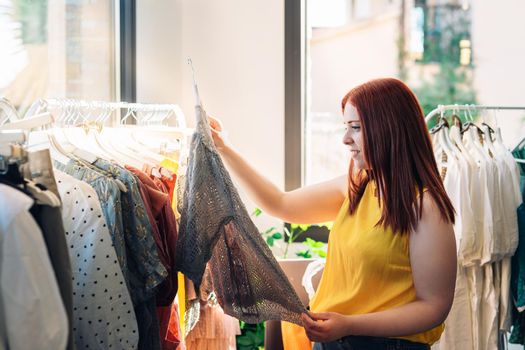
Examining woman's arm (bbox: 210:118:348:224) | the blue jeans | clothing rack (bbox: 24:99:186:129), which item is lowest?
the blue jeans

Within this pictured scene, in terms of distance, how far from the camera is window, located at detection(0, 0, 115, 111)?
2375mm

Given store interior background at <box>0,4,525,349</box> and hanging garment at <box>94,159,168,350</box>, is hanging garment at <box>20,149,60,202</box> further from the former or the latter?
store interior background at <box>0,4,525,349</box>

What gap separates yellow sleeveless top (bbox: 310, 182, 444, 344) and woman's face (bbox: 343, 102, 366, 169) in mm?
124

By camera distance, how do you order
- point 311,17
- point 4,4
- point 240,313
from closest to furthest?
point 240,313, point 4,4, point 311,17

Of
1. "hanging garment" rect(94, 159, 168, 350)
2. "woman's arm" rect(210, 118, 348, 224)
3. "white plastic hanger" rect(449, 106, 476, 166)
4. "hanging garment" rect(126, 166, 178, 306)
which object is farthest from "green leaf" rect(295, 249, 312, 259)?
"hanging garment" rect(94, 159, 168, 350)

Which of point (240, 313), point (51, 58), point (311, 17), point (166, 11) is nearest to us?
point (240, 313)

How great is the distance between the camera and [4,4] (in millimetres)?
2312

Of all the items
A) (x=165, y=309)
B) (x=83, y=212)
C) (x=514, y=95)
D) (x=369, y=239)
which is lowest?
(x=165, y=309)

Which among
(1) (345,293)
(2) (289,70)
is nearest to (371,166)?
(1) (345,293)

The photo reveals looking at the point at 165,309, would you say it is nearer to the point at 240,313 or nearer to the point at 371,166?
the point at 240,313

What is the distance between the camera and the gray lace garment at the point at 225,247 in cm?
180

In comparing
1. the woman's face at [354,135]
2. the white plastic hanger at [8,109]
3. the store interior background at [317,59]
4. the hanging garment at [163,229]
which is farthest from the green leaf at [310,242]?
the white plastic hanger at [8,109]

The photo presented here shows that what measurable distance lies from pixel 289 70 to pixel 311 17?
34 cm

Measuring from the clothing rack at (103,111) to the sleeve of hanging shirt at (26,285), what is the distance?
83cm
